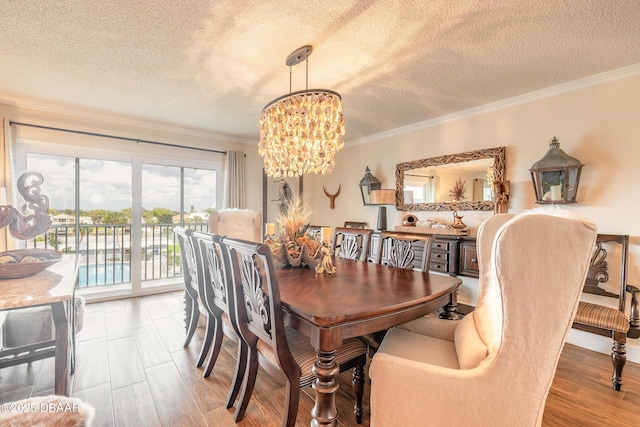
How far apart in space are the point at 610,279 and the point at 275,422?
118 inches

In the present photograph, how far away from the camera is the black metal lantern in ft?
14.9

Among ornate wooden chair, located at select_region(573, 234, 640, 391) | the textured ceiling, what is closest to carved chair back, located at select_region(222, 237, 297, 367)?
the textured ceiling

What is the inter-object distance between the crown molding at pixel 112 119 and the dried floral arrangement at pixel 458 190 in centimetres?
337

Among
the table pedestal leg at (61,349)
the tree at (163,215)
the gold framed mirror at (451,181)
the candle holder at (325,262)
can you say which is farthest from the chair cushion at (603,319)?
the tree at (163,215)

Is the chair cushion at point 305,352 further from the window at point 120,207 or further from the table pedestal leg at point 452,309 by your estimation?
the window at point 120,207

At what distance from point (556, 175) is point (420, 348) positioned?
2.44 meters

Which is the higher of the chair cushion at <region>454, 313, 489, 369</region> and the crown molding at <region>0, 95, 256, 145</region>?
the crown molding at <region>0, 95, 256, 145</region>

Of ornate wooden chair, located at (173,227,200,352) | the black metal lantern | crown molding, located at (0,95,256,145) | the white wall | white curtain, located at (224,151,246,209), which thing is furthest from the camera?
white curtain, located at (224,151,246,209)

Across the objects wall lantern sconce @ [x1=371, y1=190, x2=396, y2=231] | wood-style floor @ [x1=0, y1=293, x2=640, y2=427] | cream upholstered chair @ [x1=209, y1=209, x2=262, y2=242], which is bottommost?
wood-style floor @ [x1=0, y1=293, x2=640, y2=427]

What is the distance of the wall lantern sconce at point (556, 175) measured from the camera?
105 inches

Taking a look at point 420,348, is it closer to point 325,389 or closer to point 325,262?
point 325,389

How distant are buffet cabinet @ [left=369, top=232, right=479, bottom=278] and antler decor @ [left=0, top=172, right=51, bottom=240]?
267 centimetres

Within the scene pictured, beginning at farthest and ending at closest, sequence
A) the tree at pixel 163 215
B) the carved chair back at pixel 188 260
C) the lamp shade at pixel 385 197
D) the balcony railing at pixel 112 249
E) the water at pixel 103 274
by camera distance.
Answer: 1. the tree at pixel 163 215
2. the lamp shade at pixel 385 197
3. the water at pixel 103 274
4. the balcony railing at pixel 112 249
5. the carved chair back at pixel 188 260

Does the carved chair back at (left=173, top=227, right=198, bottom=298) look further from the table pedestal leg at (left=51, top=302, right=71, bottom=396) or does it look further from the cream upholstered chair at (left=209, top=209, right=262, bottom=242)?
the cream upholstered chair at (left=209, top=209, right=262, bottom=242)
